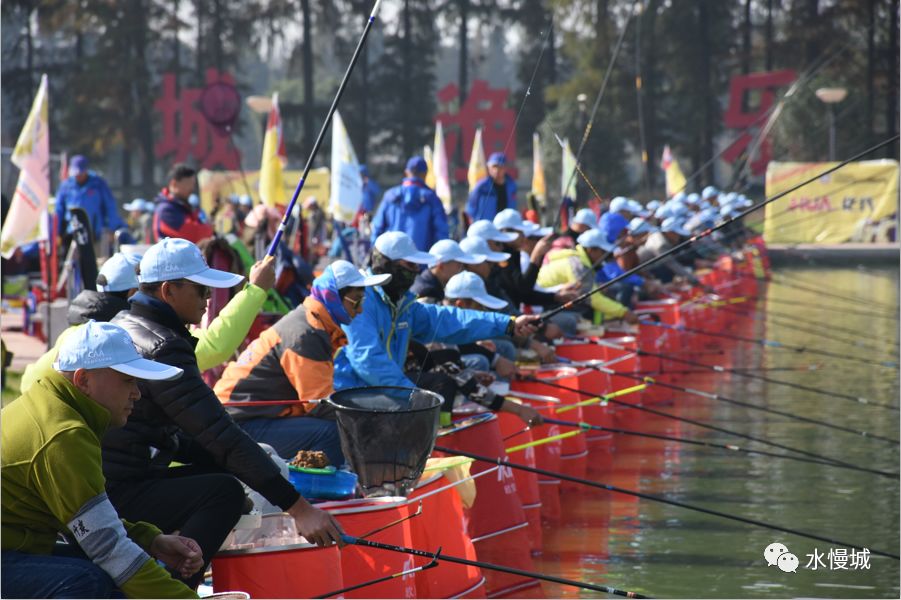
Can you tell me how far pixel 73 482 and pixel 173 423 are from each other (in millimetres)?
1108

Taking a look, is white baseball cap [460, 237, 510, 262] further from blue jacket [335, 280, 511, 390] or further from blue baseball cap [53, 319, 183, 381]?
blue baseball cap [53, 319, 183, 381]

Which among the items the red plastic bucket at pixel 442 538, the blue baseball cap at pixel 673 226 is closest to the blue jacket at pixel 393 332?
the red plastic bucket at pixel 442 538

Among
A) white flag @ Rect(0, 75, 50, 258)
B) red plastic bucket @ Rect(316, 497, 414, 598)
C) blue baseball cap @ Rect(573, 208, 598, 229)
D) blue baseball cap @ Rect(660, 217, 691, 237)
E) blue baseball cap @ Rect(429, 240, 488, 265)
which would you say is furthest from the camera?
blue baseball cap @ Rect(660, 217, 691, 237)

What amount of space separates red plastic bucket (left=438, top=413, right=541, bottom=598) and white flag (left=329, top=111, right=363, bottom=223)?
9334 mm

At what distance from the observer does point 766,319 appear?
22.2m

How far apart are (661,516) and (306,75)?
137ft

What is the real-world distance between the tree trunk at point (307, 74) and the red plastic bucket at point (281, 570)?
43.6 m

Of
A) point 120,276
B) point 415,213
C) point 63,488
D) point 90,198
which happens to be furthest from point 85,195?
point 63,488

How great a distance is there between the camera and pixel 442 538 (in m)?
6.54

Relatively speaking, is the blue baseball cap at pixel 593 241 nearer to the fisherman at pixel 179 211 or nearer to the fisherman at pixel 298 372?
the fisherman at pixel 179 211

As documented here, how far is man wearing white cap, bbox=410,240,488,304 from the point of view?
9.67m

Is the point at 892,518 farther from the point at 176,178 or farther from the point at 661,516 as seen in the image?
the point at 176,178

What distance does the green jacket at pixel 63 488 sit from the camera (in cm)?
433

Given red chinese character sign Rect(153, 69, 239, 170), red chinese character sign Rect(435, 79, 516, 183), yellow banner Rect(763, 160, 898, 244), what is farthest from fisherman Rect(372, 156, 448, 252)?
red chinese character sign Rect(153, 69, 239, 170)
